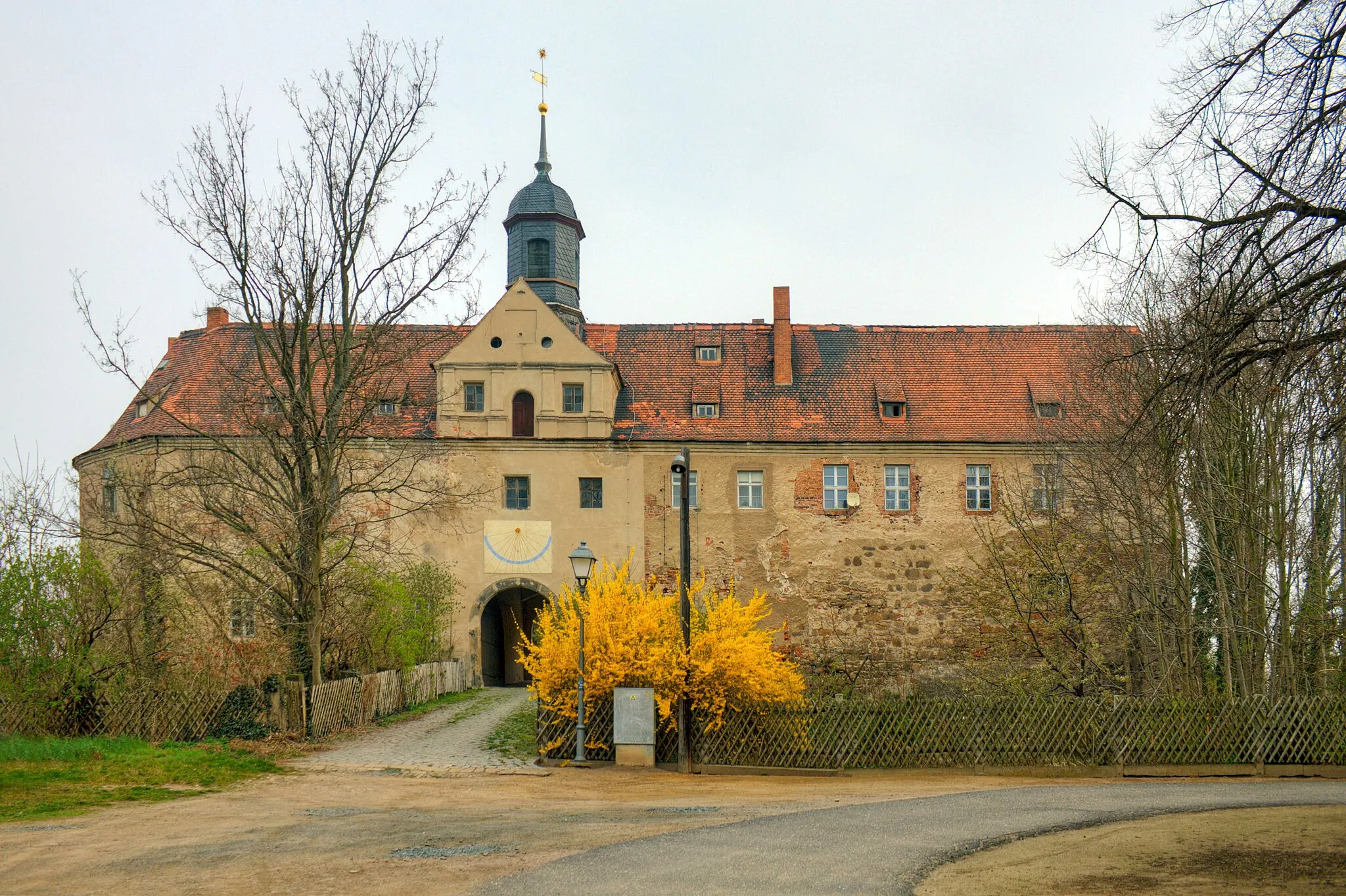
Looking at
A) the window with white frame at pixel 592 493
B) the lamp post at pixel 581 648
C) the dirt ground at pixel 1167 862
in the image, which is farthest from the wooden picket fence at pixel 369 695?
the dirt ground at pixel 1167 862

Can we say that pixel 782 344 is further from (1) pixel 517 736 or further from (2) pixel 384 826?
(2) pixel 384 826

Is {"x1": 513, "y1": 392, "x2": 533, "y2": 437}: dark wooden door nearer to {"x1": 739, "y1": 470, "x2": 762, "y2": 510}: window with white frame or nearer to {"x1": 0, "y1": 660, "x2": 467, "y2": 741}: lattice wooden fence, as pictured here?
{"x1": 739, "y1": 470, "x2": 762, "y2": 510}: window with white frame

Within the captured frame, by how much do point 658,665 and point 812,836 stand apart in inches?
248

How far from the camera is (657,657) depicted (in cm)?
1725

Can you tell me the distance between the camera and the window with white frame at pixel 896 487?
32344mm

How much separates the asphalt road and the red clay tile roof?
17.4m

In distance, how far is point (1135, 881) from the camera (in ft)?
30.2

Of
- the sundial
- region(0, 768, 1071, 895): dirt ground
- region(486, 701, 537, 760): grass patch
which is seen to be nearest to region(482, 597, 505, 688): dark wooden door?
the sundial

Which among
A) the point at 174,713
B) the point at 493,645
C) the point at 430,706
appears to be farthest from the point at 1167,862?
the point at 493,645

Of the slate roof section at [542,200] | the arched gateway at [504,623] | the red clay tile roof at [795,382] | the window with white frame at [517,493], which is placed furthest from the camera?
the slate roof section at [542,200]

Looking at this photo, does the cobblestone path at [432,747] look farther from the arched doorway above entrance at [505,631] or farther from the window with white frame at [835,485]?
the window with white frame at [835,485]

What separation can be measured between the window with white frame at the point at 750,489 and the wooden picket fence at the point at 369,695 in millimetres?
9108

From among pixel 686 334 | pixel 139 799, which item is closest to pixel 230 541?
pixel 686 334

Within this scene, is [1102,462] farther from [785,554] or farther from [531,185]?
[531,185]
